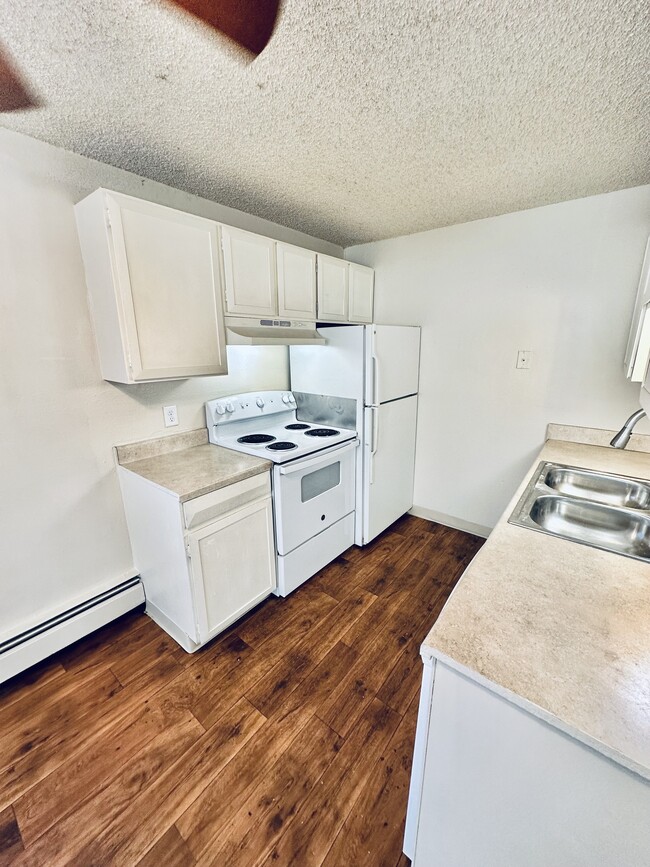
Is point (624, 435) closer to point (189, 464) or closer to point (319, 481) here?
point (319, 481)

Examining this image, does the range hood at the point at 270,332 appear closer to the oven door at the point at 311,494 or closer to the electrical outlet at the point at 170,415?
the electrical outlet at the point at 170,415

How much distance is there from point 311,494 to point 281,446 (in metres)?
0.34

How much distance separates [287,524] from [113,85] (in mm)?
1886

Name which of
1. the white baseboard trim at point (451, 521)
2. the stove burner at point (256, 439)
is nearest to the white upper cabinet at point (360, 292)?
the stove burner at point (256, 439)

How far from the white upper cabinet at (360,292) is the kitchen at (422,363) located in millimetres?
101

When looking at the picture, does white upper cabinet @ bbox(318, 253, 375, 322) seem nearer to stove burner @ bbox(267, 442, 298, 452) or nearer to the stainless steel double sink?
stove burner @ bbox(267, 442, 298, 452)

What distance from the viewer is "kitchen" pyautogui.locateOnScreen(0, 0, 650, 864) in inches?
60.1

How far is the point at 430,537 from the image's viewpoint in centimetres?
275

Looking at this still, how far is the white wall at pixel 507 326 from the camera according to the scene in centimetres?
201

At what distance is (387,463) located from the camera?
2.61 meters

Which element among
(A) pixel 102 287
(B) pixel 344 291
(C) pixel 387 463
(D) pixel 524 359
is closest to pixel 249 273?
(A) pixel 102 287

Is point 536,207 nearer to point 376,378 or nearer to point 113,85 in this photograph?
point 376,378

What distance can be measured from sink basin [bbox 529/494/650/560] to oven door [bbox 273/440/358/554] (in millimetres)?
1121

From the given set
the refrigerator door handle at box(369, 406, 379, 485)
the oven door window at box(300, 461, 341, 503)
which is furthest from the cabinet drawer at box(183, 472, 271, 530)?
the refrigerator door handle at box(369, 406, 379, 485)
